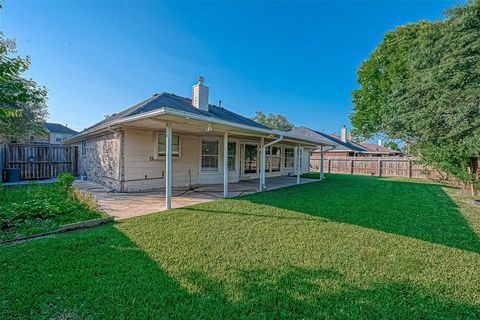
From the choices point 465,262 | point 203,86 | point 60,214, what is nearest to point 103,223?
point 60,214

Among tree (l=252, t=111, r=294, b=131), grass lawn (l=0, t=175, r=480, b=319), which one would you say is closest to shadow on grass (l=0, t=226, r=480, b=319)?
grass lawn (l=0, t=175, r=480, b=319)

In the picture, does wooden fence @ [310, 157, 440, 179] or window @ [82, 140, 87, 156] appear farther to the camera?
wooden fence @ [310, 157, 440, 179]

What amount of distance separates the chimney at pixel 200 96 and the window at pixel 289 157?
23.9 feet

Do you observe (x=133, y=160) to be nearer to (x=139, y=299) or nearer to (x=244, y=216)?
(x=244, y=216)

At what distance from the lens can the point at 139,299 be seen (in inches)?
87.2

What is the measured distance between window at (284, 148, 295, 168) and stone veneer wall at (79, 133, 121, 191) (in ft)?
36.1

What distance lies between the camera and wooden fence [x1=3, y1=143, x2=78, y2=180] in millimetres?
10391

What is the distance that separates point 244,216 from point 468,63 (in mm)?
9068

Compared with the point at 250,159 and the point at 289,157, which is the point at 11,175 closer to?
the point at 250,159

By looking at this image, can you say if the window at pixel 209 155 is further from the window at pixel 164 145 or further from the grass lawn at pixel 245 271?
the grass lawn at pixel 245 271

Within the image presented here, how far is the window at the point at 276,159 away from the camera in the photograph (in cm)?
1443

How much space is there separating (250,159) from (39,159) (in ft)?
35.7

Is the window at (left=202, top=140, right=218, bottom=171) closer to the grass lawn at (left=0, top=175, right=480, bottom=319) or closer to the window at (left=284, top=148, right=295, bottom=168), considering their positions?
the grass lawn at (left=0, top=175, right=480, bottom=319)

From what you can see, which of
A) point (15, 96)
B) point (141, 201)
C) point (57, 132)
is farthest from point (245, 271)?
point (57, 132)
